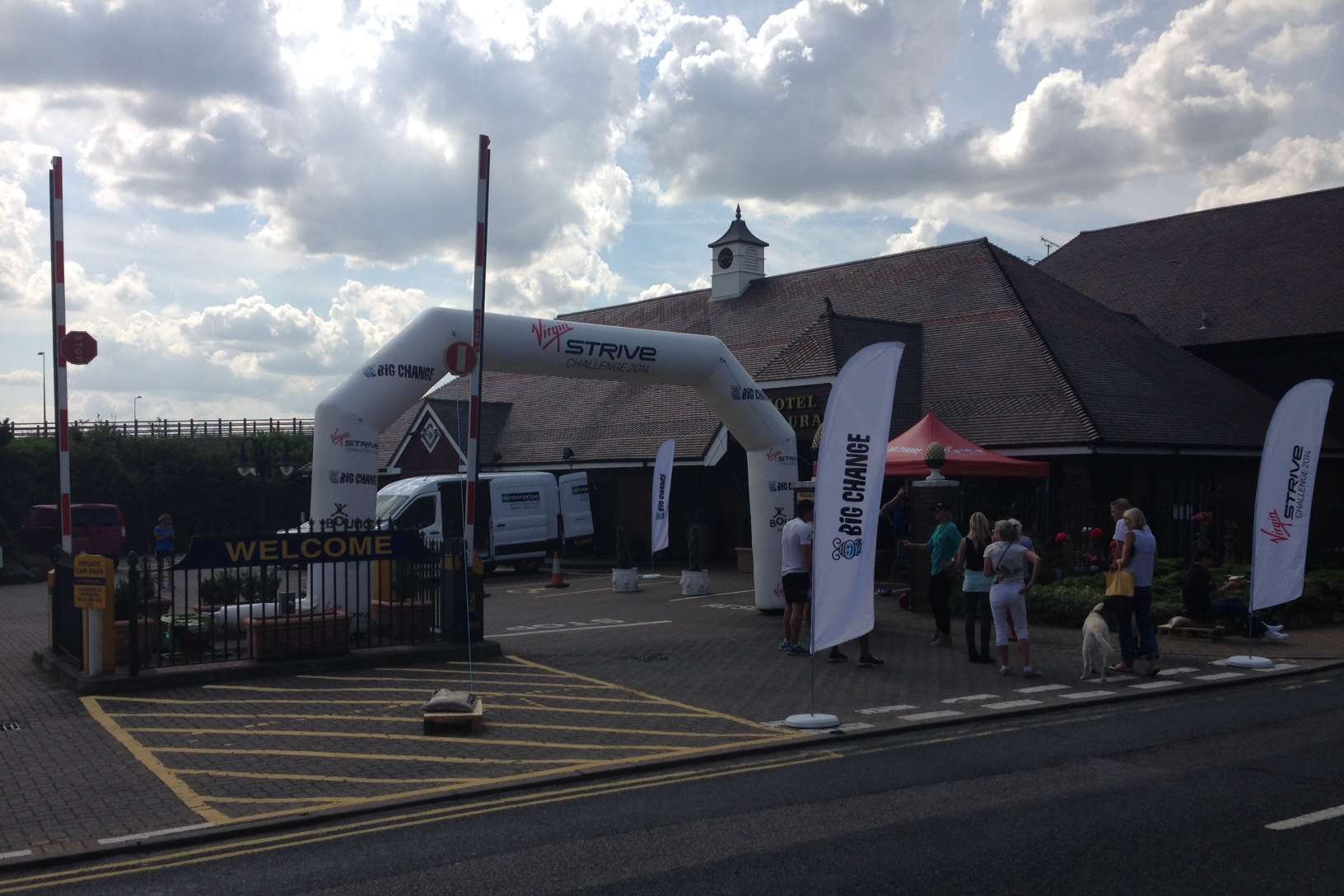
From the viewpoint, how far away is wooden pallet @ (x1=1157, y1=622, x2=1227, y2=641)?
15391mm

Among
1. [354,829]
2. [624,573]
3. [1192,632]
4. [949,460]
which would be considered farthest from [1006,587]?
[624,573]

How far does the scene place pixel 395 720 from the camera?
419 inches

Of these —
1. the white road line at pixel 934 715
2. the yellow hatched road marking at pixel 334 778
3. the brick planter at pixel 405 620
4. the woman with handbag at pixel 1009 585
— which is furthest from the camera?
the brick planter at pixel 405 620

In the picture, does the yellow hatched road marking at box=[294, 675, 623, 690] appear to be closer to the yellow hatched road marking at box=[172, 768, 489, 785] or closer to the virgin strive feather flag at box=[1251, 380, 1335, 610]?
the yellow hatched road marking at box=[172, 768, 489, 785]

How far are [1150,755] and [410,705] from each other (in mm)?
6579

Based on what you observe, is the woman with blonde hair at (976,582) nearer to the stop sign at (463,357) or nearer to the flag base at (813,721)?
the flag base at (813,721)

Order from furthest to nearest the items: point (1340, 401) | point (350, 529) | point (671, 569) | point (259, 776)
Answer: point (1340, 401)
point (671, 569)
point (350, 529)
point (259, 776)

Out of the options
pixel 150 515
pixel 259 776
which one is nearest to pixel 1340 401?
pixel 259 776

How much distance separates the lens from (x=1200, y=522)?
68.1ft

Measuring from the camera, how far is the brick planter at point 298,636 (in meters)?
12.9

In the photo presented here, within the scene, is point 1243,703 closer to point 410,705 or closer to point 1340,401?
point 410,705

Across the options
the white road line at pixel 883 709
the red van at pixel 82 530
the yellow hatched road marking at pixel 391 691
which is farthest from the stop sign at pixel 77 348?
the red van at pixel 82 530

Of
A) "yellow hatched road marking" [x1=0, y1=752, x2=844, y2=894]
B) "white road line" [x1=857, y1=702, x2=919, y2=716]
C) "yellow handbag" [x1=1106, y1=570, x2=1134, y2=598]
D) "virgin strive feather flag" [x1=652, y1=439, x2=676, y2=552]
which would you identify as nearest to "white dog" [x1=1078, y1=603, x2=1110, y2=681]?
"yellow handbag" [x1=1106, y1=570, x2=1134, y2=598]

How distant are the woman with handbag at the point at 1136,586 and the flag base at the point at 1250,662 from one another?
99 centimetres
